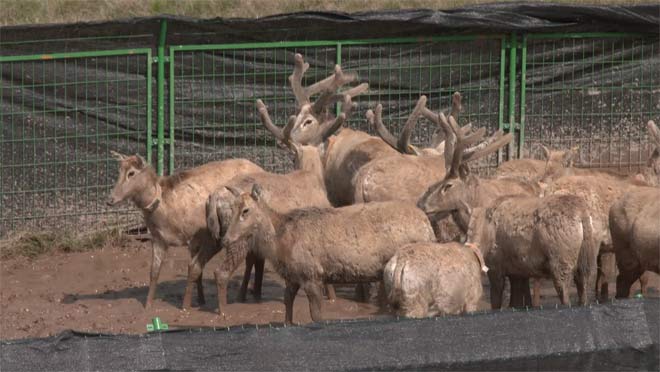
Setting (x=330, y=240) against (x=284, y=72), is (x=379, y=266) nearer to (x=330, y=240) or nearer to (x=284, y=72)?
(x=330, y=240)

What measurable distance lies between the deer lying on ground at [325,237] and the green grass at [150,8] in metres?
7.20

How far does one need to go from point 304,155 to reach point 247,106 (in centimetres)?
238

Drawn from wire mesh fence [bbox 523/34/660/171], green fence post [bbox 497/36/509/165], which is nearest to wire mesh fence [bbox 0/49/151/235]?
green fence post [bbox 497/36/509/165]

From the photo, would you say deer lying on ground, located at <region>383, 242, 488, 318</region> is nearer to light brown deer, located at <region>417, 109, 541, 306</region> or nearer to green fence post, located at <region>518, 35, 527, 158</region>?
light brown deer, located at <region>417, 109, 541, 306</region>

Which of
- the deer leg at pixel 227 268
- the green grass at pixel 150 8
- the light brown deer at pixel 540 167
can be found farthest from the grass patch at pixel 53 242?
the light brown deer at pixel 540 167

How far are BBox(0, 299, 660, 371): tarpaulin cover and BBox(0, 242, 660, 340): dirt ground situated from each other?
3560 millimetres

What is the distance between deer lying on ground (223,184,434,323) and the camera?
35.2 feet

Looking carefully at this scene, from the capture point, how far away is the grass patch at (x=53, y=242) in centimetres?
1513

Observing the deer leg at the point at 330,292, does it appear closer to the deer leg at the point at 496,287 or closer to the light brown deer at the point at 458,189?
the light brown deer at the point at 458,189

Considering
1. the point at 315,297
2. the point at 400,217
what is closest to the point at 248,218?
A: the point at 315,297

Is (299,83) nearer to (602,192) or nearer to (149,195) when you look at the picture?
(149,195)

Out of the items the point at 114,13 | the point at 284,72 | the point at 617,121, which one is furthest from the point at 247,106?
the point at 617,121

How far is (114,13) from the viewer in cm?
1780

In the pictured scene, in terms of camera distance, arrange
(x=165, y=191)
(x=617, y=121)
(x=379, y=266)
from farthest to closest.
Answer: (x=617, y=121) < (x=165, y=191) < (x=379, y=266)
